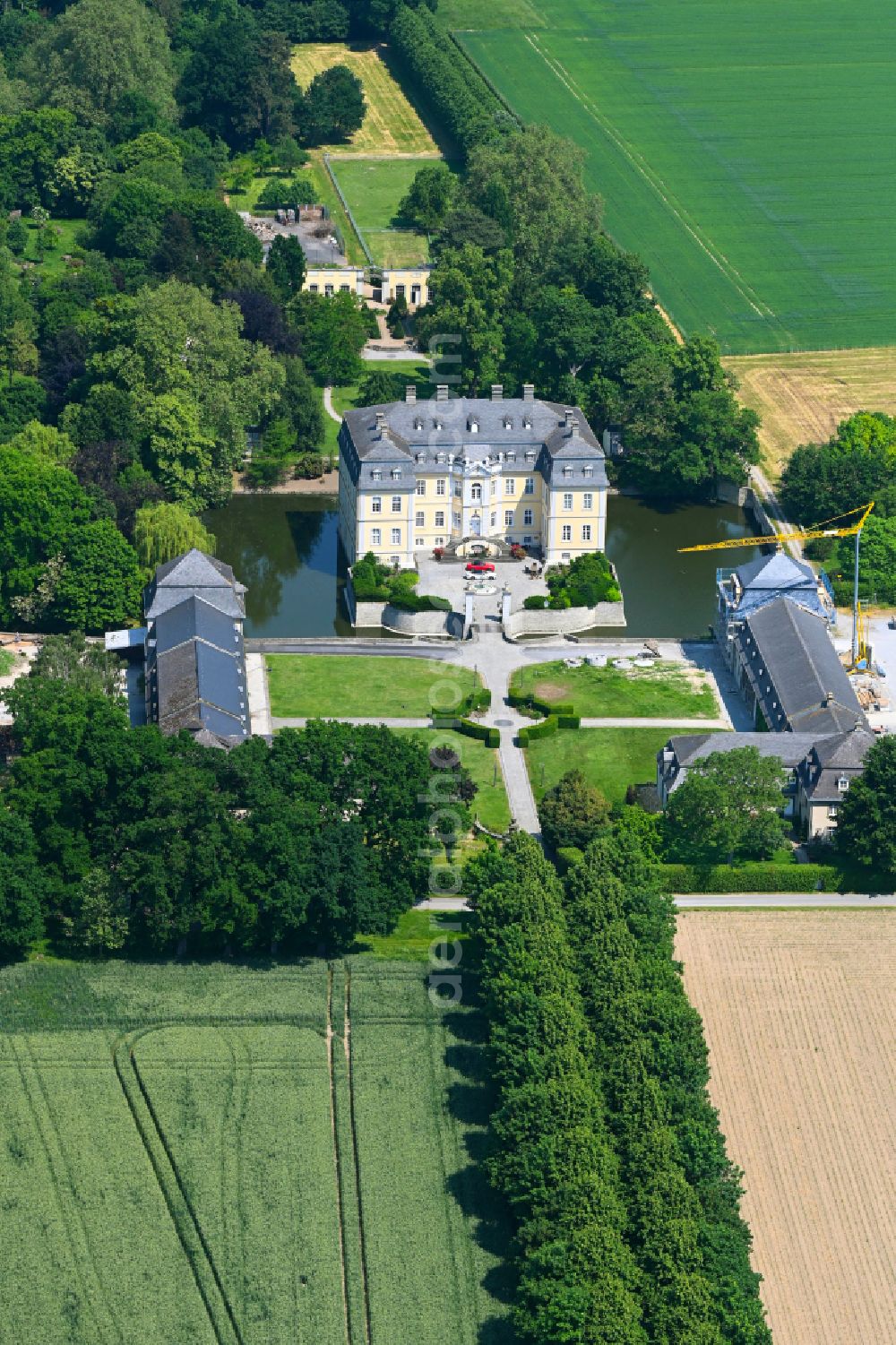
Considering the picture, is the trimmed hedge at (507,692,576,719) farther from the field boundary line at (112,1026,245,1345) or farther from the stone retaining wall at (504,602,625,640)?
the field boundary line at (112,1026,245,1345)

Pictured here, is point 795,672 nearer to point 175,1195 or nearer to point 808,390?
point 175,1195

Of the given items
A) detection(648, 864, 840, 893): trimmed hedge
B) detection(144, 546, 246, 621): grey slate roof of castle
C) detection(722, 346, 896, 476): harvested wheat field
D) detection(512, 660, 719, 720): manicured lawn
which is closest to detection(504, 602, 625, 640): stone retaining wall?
detection(512, 660, 719, 720): manicured lawn

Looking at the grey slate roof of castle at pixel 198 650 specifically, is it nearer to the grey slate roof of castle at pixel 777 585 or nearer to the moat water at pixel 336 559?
the moat water at pixel 336 559

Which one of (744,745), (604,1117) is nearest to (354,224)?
(744,745)

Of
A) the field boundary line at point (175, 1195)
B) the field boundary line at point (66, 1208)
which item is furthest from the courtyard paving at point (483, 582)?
the field boundary line at point (66, 1208)

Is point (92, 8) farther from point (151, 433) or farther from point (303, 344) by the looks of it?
point (151, 433)

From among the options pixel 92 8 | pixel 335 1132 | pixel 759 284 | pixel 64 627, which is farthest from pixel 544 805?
pixel 92 8
